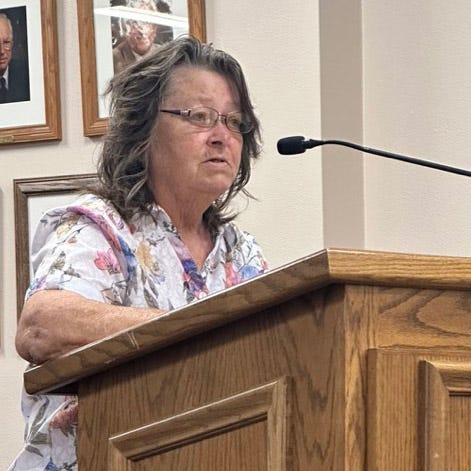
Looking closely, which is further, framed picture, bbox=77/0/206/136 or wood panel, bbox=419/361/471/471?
framed picture, bbox=77/0/206/136

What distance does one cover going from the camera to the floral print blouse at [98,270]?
6.97 ft

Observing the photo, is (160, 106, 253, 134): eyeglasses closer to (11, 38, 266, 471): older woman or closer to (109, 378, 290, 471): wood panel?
(11, 38, 266, 471): older woman

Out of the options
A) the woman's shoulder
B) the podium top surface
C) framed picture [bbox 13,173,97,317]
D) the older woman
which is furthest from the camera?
framed picture [bbox 13,173,97,317]

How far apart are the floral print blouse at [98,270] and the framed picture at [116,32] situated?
162cm

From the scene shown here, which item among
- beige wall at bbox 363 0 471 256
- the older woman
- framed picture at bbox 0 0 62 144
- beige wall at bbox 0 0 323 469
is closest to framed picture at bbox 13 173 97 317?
framed picture at bbox 0 0 62 144

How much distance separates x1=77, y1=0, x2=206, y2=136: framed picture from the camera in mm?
3998

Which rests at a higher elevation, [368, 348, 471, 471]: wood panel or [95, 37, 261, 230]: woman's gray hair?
[95, 37, 261, 230]: woman's gray hair

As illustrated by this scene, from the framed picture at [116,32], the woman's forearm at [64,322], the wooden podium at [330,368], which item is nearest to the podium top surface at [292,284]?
the wooden podium at [330,368]

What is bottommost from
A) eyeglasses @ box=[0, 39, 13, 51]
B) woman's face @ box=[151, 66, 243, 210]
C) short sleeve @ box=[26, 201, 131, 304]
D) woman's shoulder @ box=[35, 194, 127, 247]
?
short sleeve @ box=[26, 201, 131, 304]

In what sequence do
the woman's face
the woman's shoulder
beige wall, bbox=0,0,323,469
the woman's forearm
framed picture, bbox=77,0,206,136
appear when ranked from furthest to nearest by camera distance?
1. framed picture, bbox=77,0,206,136
2. beige wall, bbox=0,0,323,469
3. the woman's face
4. the woman's shoulder
5. the woman's forearm

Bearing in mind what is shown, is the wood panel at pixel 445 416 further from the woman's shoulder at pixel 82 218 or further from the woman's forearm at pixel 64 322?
the woman's shoulder at pixel 82 218

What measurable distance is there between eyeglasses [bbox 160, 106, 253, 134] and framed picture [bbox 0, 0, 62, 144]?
1.67 meters

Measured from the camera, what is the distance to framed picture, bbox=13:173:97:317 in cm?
419

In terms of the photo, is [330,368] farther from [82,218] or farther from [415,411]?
[82,218]
